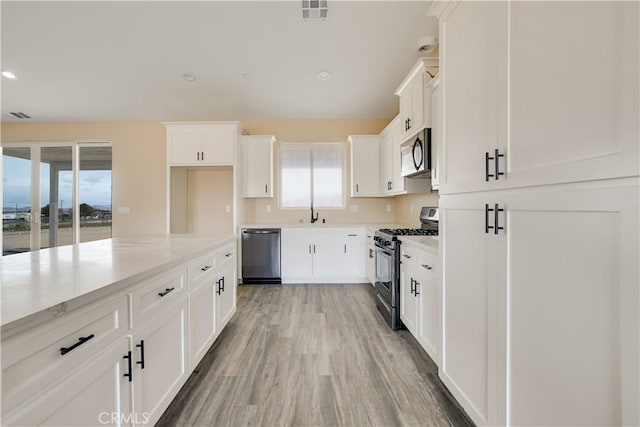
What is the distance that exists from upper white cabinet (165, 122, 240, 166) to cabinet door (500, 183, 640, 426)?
13.0 ft

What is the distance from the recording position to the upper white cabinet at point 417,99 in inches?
98.1

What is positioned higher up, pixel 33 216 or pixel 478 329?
pixel 33 216

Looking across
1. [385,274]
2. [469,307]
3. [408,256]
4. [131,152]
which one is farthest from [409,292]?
[131,152]

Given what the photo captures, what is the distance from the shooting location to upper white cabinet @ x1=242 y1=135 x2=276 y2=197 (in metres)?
4.60

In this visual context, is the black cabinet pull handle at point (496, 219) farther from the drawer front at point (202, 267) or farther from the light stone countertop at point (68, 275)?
the drawer front at point (202, 267)

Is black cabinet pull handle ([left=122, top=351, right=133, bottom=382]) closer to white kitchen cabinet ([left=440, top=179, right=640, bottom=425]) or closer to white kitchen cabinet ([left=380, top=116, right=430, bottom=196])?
white kitchen cabinet ([left=440, top=179, right=640, bottom=425])

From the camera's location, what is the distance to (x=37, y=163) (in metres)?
5.09

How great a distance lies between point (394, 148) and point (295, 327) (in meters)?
2.63

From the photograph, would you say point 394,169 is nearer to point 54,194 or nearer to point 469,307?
point 469,307

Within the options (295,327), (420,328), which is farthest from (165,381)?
(420,328)

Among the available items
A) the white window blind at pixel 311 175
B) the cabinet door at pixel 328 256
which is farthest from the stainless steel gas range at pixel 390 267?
the white window blind at pixel 311 175

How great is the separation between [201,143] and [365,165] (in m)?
2.61

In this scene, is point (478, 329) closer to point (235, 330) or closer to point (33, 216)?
point (235, 330)

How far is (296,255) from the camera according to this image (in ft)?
14.1
